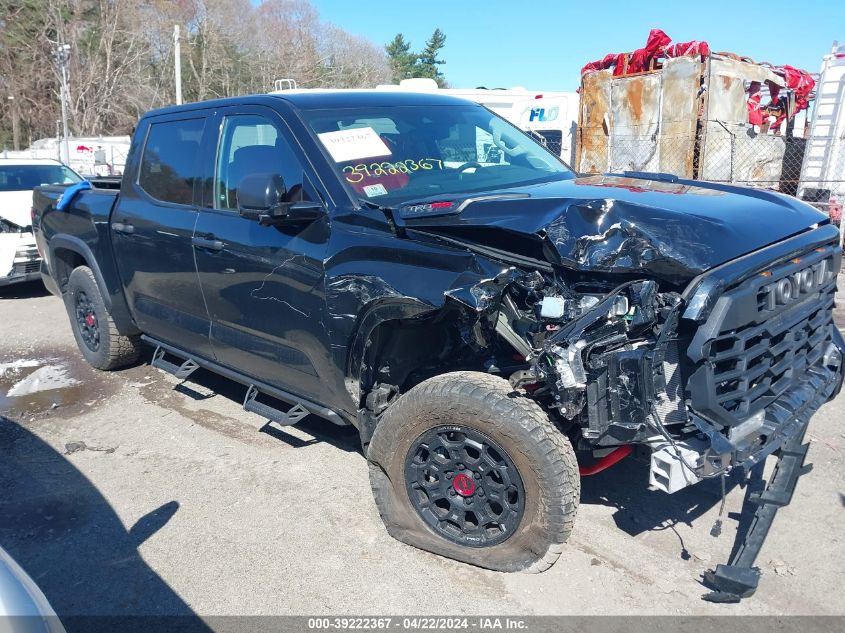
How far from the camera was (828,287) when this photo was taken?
343cm

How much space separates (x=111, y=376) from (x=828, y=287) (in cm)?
528

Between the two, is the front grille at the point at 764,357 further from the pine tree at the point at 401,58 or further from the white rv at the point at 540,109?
the pine tree at the point at 401,58

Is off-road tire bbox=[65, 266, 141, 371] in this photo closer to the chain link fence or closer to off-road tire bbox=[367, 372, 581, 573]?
off-road tire bbox=[367, 372, 581, 573]

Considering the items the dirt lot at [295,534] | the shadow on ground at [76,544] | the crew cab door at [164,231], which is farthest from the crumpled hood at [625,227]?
the shadow on ground at [76,544]

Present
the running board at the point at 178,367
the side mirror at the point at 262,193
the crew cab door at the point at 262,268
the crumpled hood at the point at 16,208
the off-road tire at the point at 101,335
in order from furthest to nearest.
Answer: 1. the crumpled hood at the point at 16,208
2. the off-road tire at the point at 101,335
3. the running board at the point at 178,367
4. the crew cab door at the point at 262,268
5. the side mirror at the point at 262,193

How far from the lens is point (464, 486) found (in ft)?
10.0

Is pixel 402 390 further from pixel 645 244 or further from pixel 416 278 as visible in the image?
pixel 645 244

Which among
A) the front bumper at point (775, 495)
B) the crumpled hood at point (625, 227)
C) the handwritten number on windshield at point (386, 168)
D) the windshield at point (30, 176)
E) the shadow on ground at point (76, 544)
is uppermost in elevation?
the handwritten number on windshield at point (386, 168)

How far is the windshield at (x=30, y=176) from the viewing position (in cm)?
936

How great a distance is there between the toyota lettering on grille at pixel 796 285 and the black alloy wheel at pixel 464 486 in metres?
1.23

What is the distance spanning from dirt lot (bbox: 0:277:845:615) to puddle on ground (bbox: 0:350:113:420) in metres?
0.31

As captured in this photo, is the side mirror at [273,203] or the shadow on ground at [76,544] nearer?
the shadow on ground at [76,544]

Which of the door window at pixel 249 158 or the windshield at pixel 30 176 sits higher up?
the door window at pixel 249 158

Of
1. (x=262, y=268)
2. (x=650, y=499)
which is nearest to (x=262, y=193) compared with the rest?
(x=262, y=268)
